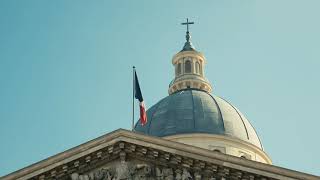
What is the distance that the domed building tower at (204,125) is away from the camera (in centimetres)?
6034

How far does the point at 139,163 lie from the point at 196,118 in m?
27.6

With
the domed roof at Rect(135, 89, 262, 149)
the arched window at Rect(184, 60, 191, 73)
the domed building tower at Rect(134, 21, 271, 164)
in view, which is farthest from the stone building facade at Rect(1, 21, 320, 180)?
the arched window at Rect(184, 60, 191, 73)

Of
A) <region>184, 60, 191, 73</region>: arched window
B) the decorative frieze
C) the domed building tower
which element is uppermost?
<region>184, 60, 191, 73</region>: arched window

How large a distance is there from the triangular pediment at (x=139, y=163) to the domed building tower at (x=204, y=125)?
23.9m

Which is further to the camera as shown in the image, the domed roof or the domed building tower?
the domed roof

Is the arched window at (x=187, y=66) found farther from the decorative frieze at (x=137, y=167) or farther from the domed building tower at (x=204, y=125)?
the decorative frieze at (x=137, y=167)

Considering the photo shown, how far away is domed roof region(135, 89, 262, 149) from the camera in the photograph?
61.5 metres

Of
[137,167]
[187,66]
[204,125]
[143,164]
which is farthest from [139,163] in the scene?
[187,66]

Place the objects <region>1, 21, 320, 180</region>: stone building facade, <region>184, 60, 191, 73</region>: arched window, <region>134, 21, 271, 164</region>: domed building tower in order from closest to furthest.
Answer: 1. <region>1, 21, 320, 180</region>: stone building facade
2. <region>134, 21, 271, 164</region>: domed building tower
3. <region>184, 60, 191, 73</region>: arched window

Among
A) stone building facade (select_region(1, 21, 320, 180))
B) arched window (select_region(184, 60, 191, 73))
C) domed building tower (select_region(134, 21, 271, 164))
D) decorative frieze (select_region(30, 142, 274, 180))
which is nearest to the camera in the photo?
stone building facade (select_region(1, 21, 320, 180))

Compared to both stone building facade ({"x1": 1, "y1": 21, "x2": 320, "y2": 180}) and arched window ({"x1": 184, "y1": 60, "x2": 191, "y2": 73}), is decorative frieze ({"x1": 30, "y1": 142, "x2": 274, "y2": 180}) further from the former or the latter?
arched window ({"x1": 184, "y1": 60, "x2": 191, "y2": 73})

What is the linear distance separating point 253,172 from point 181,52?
131ft

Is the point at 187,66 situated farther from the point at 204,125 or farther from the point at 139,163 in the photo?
the point at 139,163

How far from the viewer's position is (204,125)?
6150 centimetres
